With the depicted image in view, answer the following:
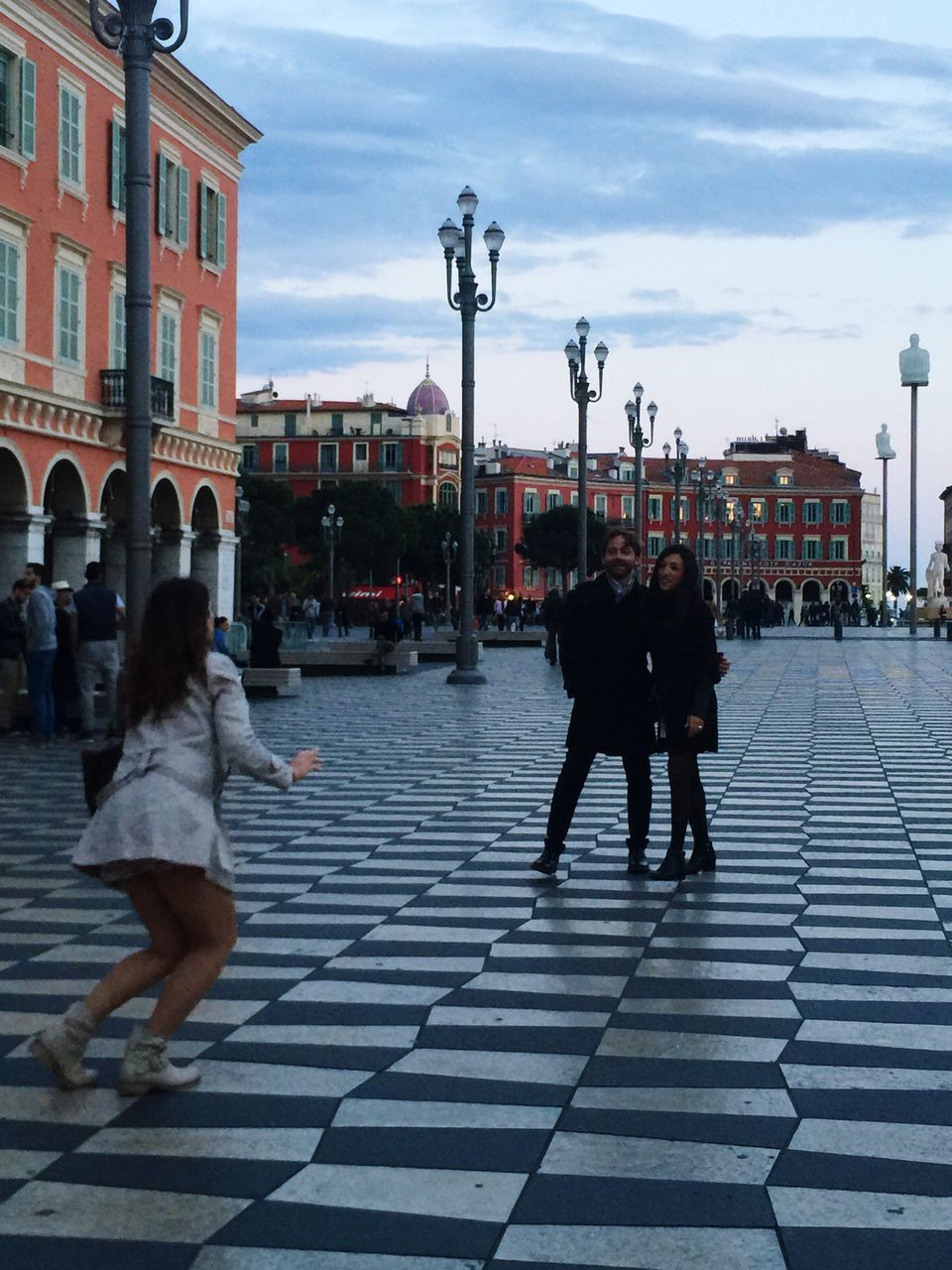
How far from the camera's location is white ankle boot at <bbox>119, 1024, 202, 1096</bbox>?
18.6 ft

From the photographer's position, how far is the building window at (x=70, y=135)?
35.5 metres

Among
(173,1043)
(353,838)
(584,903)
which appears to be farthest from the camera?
(353,838)

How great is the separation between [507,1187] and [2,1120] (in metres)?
1.55

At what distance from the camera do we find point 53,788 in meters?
15.0

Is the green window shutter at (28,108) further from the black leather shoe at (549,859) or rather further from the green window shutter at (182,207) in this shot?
the black leather shoe at (549,859)

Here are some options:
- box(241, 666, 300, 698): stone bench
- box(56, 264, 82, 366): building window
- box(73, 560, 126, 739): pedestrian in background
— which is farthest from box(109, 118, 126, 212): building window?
box(73, 560, 126, 739): pedestrian in background

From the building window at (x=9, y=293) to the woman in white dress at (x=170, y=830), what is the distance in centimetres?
2882

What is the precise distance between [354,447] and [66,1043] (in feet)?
415

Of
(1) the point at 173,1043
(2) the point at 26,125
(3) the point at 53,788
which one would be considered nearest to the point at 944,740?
(3) the point at 53,788

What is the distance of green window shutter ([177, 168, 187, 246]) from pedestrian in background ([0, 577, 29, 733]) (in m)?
22.9

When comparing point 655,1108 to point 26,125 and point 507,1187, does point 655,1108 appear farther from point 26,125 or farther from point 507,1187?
point 26,125

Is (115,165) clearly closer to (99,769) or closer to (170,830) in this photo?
(99,769)

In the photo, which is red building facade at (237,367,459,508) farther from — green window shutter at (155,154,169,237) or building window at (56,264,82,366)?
building window at (56,264,82,366)

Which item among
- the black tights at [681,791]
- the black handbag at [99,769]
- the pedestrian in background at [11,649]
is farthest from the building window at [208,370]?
the black handbag at [99,769]
